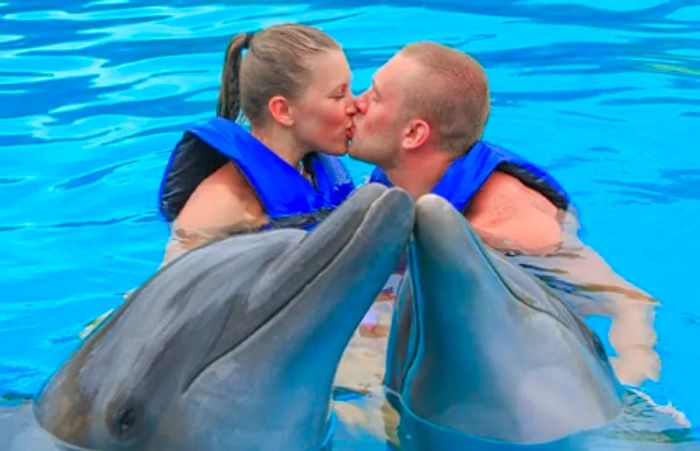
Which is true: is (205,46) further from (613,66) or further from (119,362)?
(119,362)

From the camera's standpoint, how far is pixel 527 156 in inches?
390

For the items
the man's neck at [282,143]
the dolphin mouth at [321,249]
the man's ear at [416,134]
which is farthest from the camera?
the man's neck at [282,143]

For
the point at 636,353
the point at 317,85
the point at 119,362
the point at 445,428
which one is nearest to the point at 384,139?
the point at 317,85

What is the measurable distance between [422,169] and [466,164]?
291 mm

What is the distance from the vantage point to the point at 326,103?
8203mm

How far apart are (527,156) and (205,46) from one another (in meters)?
3.82

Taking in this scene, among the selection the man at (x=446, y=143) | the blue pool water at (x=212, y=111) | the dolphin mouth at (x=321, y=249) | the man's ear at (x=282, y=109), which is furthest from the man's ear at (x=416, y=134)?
the dolphin mouth at (x=321, y=249)

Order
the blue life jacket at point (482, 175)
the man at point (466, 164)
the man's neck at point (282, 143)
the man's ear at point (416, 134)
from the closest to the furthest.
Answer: the man at point (466, 164) < the blue life jacket at point (482, 175) < the man's ear at point (416, 134) < the man's neck at point (282, 143)

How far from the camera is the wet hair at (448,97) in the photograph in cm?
748

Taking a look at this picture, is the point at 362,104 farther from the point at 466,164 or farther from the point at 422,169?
the point at 466,164

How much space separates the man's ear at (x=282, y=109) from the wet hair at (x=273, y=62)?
0.03 meters

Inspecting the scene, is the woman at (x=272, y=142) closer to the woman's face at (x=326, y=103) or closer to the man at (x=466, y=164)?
the woman's face at (x=326, y=103)

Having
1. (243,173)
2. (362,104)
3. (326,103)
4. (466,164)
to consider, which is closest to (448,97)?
(466,164)

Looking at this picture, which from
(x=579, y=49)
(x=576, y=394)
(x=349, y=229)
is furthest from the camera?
(x=579, y=49)
